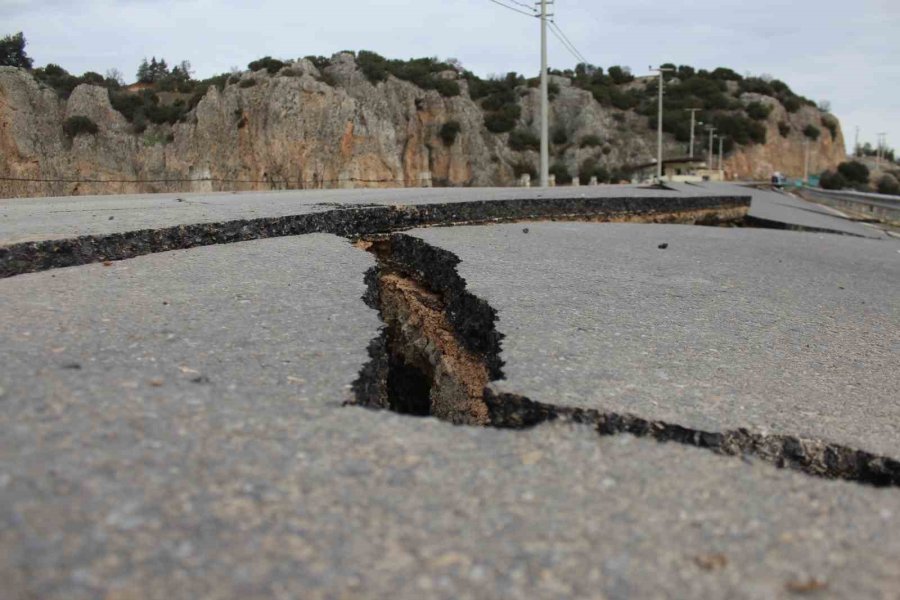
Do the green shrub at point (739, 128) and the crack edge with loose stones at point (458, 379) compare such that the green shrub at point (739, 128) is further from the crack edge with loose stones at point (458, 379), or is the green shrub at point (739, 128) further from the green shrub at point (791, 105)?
the crack edge with loose stones at point (458, 379)

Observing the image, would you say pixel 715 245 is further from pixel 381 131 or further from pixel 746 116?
pixel 746 116

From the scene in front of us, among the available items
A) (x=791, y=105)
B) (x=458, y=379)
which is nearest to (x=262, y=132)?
(x=458, y=379)

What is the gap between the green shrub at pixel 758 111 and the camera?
76.8 m

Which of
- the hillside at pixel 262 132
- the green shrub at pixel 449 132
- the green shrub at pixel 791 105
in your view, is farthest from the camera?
the green shrub at pixel 791 105

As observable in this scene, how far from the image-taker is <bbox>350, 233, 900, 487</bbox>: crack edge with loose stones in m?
2.31

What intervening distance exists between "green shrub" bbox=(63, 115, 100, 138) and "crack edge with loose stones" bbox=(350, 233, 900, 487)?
33.2 metres

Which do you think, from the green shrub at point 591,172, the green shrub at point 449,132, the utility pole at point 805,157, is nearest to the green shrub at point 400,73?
the green shrub at point 449,132

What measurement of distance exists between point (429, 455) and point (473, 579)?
0.53 metres

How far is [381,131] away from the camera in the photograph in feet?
128

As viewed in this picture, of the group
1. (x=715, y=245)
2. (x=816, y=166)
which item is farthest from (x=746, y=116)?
(x=715, y=245)

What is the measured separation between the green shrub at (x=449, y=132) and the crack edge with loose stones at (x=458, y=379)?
40.9 metres

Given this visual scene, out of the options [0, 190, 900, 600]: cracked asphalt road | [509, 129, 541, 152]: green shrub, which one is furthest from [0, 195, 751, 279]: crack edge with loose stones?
[509, 129, 541, 152]: green shrub

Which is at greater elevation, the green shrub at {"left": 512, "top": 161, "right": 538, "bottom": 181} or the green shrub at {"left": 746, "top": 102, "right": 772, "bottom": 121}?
the green shrub at {"left": 746, "top": 102, "right": 772, "bottom": 121}

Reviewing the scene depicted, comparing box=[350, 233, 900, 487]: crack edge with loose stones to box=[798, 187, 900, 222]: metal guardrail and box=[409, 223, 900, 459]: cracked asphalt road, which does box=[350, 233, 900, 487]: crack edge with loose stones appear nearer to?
box=[409, 223, 900, 459]: cracked asphalt road
